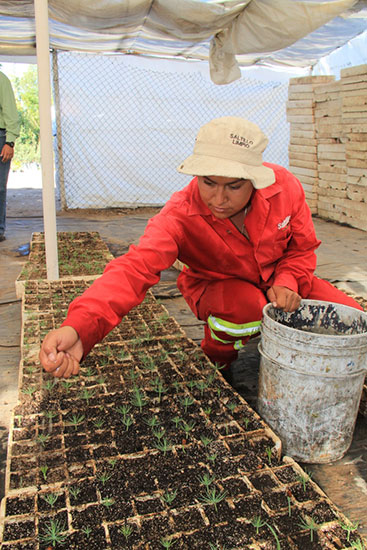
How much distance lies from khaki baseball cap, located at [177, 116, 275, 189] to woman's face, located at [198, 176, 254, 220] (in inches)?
2.7

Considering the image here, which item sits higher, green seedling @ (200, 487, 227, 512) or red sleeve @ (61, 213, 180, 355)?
red sleeve @ (61, 213, 180, 355)

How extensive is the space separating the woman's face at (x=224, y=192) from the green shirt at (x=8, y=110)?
417 cm

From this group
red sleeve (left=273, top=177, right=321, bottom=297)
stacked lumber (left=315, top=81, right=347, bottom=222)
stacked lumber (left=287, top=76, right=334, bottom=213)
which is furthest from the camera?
stacked lumber (left=287, top=76, right=334, bottom=213)

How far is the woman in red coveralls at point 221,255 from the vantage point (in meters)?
1.67

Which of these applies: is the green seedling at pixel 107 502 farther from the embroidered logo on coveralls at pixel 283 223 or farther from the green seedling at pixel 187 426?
the embroidered logo on coveralls at pixel 283 223

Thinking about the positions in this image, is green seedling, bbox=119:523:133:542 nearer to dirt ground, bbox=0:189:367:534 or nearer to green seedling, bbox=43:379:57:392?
dirt ground, bbox=0:189:367:534

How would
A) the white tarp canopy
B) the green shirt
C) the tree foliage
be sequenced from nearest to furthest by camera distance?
the white tarp canopy, the green shirt, the tree foliage

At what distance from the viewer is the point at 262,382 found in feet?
7.14

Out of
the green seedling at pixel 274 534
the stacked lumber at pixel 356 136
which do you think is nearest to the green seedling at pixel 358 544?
the green seedling at pixel 274 534

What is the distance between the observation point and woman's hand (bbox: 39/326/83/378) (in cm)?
149

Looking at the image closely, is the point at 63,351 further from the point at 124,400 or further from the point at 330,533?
the point at 330,533

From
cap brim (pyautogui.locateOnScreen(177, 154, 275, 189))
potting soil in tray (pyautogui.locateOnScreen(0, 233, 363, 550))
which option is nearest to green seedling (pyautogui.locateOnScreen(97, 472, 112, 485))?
potting soil in tray (pyautogui.locateOnScreen(0, 233, 363, 550))

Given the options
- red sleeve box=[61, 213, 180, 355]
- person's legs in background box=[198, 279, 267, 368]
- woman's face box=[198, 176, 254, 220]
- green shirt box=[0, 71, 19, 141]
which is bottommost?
person's legs in background box=[198, 279, 267, 368]

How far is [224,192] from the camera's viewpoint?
1938mm
